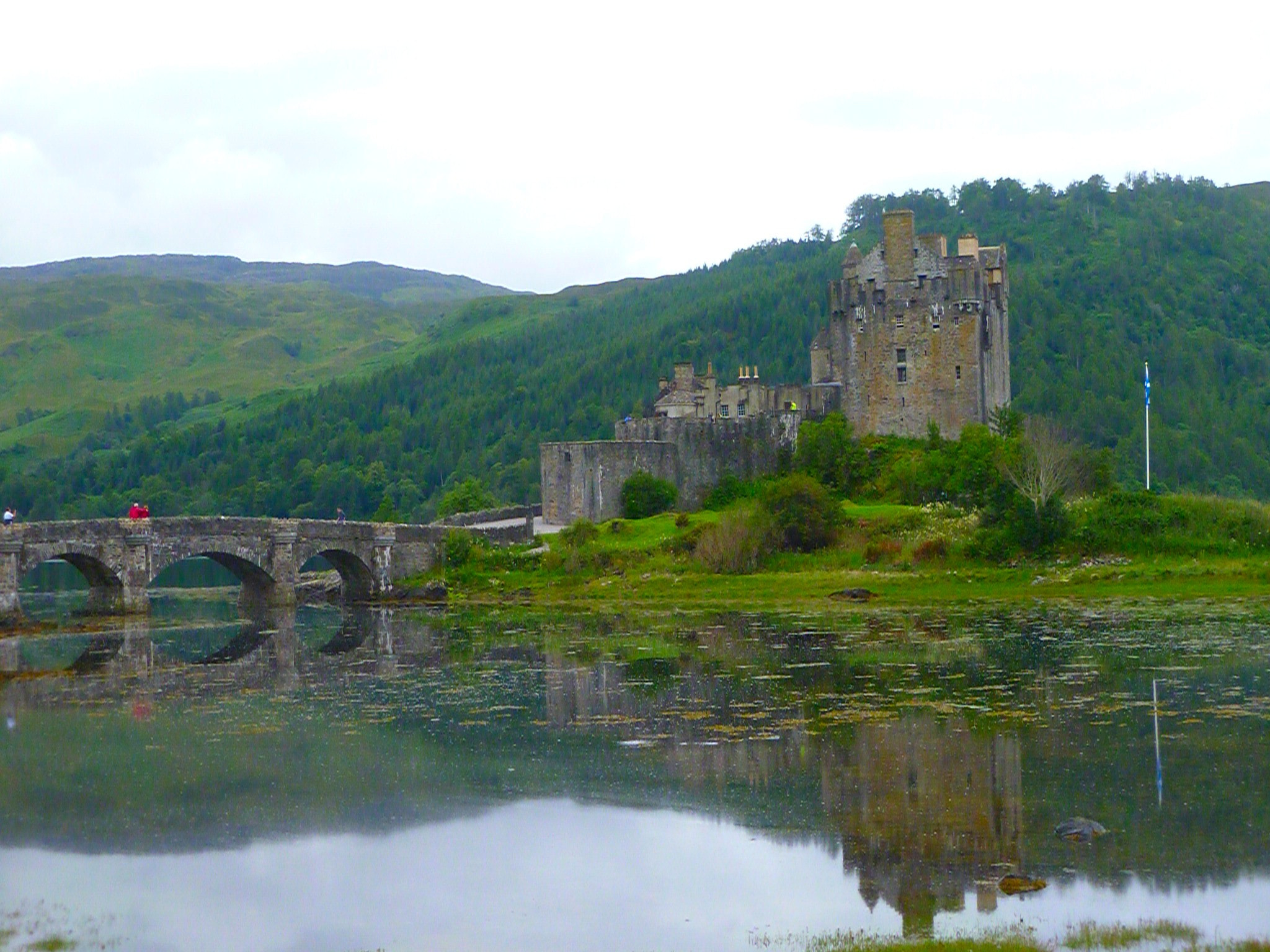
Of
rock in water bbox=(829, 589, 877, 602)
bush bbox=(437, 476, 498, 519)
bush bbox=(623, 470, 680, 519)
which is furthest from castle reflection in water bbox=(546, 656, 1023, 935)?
bush bbox=(437, 476, 498, 519)

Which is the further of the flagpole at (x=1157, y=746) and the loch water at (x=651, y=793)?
the flagpole at (x=1157, y=746)

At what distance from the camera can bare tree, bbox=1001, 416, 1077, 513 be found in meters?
49.3

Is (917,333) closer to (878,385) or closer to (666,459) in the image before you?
(878,385)

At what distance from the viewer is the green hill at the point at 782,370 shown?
108m

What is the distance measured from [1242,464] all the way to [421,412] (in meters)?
77.4

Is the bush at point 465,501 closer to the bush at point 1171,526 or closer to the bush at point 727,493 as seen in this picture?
the bush at point 727,493

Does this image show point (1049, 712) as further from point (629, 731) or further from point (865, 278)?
point (865, 278)

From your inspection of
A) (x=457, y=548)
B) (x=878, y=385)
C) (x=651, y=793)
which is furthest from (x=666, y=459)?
(x=651, y=793)

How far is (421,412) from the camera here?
153m

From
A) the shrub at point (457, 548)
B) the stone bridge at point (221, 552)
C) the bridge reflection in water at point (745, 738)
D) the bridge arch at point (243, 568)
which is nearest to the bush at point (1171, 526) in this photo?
the bridge reflection in water at point (745, 738)

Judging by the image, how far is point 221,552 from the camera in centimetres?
5350

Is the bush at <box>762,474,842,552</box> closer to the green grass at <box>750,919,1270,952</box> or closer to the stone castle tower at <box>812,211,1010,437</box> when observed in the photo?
the stone castle tower at <box>812,211,1010,437</box>

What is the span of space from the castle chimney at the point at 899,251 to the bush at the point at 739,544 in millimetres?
13484

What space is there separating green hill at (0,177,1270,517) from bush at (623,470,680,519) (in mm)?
36722
